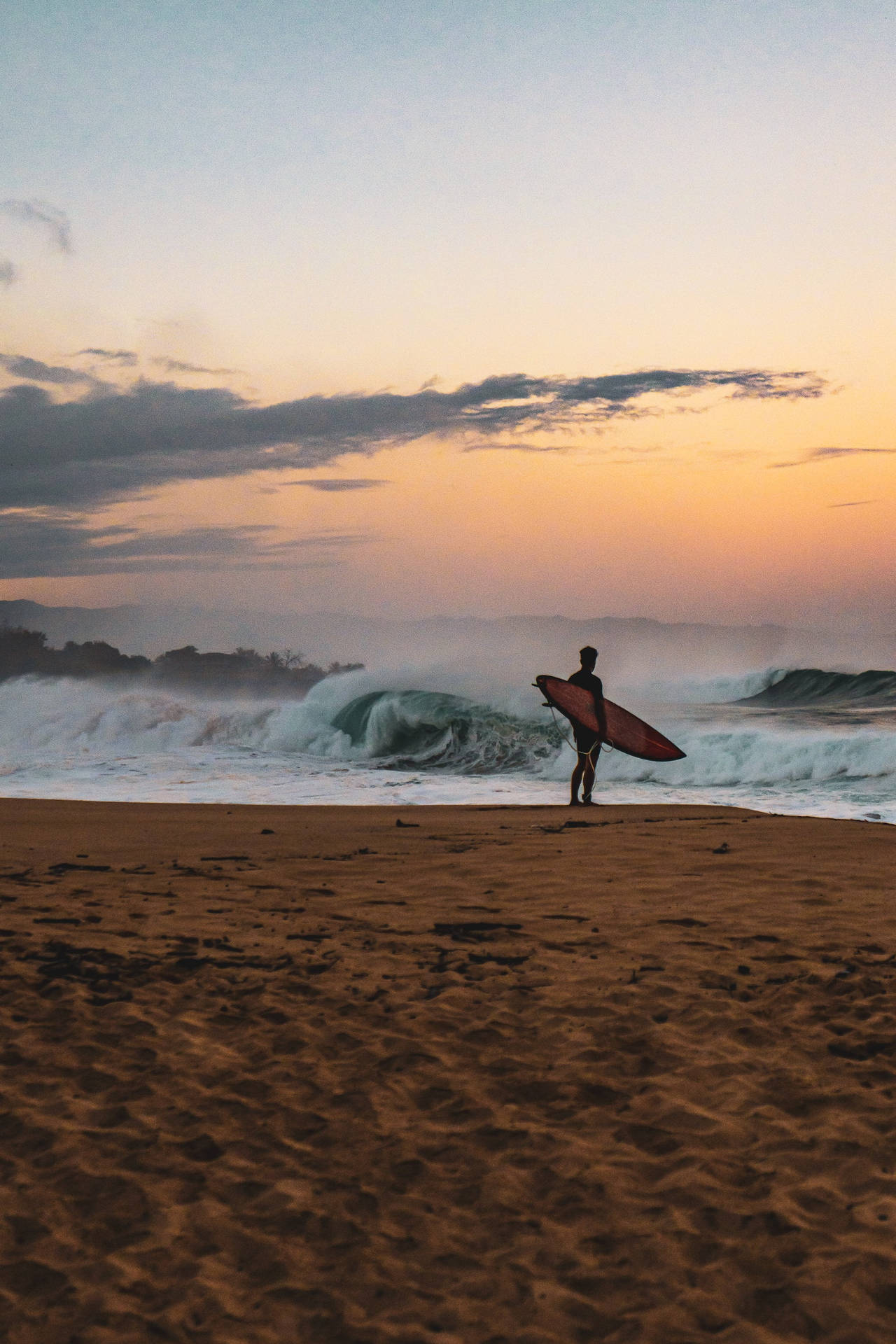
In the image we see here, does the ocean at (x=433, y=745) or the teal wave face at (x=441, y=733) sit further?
the teal wave face at (x=441, y=733)

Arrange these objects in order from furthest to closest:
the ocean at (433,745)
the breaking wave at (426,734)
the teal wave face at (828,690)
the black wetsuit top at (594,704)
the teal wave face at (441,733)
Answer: the teal wave face at (828,690) < the teal wave face at (441,733) < the breaking wave at (426,734) < the ocean at (433,745) < the black wetsuit top at (594,704)

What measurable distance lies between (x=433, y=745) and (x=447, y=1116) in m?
21.9

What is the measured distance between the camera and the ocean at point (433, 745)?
16906 millimetres

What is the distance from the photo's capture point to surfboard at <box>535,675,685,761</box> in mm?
13508

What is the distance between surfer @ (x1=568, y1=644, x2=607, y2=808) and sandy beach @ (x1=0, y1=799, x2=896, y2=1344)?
6218 millimetres

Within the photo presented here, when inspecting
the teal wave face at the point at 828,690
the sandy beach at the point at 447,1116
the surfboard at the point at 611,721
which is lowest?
the sandy beach at the point at 447,1116

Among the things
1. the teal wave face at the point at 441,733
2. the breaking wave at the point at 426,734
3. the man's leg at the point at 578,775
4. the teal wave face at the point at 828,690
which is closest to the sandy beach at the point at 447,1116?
the man's leg at the point at 578,775

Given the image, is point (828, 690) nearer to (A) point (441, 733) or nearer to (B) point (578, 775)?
(A) point (441, 733)

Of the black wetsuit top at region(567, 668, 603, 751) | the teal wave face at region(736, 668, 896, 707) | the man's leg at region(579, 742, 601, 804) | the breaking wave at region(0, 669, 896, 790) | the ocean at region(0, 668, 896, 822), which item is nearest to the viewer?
the black wetsuit top at region(567, 668, 603, 751)

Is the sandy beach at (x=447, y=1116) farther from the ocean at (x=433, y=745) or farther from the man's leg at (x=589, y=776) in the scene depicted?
the ocean at (x=433, y=745)

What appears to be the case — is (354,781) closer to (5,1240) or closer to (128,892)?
(128,892)

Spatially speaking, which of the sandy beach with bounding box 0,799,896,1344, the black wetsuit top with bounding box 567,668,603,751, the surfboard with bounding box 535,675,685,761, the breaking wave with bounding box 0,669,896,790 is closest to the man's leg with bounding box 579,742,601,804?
the black wetsuit top with bounding box 567,668,603,751

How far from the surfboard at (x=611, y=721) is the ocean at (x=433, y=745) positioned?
1.35 m

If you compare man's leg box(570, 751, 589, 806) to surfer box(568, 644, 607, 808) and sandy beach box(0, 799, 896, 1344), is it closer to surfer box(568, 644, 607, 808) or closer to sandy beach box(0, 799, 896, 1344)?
surfer box(568, 644, 607, 808)
